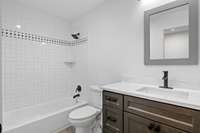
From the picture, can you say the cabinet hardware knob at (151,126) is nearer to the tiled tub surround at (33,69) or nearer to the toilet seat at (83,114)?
the toilet seat at (83,114)

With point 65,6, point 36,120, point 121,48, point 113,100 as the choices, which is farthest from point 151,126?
point 65,6

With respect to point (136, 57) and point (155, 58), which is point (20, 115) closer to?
point (136, 57)

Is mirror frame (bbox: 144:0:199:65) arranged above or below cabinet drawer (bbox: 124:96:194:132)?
above

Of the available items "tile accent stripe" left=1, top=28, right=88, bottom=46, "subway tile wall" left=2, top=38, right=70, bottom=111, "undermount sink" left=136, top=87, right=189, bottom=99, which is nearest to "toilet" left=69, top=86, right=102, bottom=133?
"undermount sink" left=136, top=87, right=189, bottom=99

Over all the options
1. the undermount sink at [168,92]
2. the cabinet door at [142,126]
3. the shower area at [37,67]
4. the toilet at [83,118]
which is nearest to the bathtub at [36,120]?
the shower area at [37,67]

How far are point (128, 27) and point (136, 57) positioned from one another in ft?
1.64

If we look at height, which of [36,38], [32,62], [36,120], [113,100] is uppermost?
[36,38]

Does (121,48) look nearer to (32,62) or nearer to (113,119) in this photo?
(113,119)

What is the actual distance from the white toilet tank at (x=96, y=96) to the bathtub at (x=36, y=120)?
20 centimetres

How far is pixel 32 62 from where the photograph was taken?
2.32 meters

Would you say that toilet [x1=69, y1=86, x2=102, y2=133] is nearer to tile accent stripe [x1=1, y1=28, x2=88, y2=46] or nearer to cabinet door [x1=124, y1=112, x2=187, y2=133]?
cabinet door [x1=124, y1=112, x2=187, y2=133]

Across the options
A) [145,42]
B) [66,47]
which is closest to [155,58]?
[145,42]

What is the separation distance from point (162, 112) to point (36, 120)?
176 cm

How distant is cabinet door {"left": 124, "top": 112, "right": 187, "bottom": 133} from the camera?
93 cm
